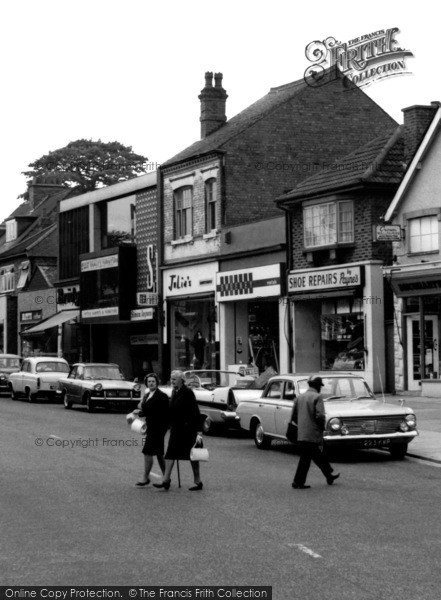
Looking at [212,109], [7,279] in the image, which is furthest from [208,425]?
[7,279]

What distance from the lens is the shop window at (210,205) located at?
40719mm

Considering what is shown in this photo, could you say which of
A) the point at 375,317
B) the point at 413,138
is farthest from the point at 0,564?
the point at 413,138

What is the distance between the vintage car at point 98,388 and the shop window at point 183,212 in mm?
11573

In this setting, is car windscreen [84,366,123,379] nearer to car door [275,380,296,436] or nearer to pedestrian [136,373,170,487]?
car door [275,380,296,436]

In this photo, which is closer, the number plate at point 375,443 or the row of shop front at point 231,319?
the number plate at point 375,443

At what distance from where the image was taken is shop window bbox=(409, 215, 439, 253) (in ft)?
101

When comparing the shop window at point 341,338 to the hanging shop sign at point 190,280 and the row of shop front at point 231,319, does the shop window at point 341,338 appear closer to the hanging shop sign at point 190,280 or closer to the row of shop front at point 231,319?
the row of shop front at point 231,319

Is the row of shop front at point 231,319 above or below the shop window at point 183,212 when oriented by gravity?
below

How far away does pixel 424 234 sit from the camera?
31.2m

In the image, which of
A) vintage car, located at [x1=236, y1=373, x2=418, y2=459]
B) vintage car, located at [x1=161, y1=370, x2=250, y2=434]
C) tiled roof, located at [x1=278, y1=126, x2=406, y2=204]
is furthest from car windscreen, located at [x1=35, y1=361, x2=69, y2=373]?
vintage car, located at [x1=236, y1=373, x2=418, y2=459]

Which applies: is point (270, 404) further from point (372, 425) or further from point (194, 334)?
point (194, 334)

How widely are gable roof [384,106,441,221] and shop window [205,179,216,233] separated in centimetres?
1032

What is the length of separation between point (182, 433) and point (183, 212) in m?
28.7

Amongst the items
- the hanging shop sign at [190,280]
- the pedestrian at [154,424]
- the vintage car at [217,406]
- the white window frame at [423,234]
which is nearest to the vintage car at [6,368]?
the hanging shop sign at [190,280]
